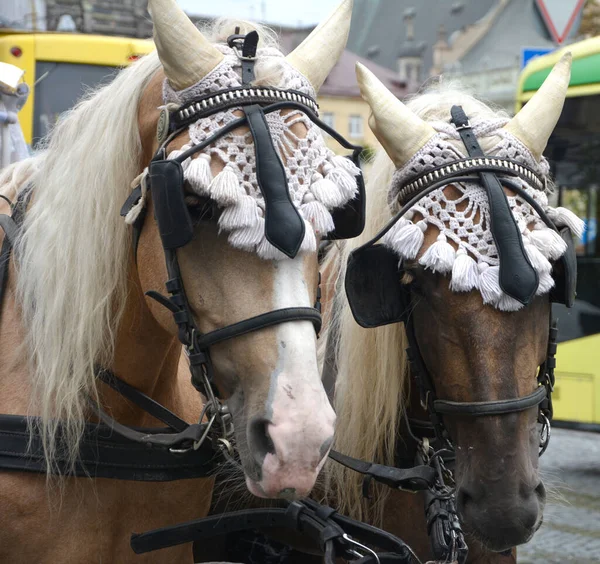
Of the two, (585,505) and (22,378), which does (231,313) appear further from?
(585,505)

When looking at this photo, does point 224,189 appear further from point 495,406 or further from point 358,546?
point 358,546

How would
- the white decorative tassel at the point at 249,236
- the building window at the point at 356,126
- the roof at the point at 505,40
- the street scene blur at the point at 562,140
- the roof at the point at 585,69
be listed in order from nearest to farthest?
the white decorative tassel at the point at 249,236, the street scene blur at the point at 562,140, the roof at the point at 585,69, the building window at the point at 356,126, the roof at the point at 505,40

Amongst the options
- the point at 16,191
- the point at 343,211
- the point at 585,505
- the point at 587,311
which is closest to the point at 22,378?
the point at 16,191

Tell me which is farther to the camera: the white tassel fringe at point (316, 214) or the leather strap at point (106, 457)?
the leather strap at point (106, 457)

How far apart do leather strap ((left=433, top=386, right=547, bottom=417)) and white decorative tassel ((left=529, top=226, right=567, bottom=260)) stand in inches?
14.2

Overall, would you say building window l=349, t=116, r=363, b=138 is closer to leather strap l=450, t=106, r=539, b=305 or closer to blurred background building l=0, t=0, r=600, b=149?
blurred background building l=0, t=0, r=600, b=149

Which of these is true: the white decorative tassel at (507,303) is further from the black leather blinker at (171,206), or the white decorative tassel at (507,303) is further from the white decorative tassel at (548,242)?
the black leather blinker at (171,206)

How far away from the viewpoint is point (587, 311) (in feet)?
23.4

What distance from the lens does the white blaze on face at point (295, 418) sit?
176 cm

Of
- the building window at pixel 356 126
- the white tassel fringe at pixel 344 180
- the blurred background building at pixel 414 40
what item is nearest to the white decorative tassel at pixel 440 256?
the white tassel fringe at pixel 344 180

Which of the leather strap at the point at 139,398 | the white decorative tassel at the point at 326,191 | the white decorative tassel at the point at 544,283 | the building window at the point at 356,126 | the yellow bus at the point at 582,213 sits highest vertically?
the white decorative tassel at the point at 326,191

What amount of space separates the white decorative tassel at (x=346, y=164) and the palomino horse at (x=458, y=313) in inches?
12.3

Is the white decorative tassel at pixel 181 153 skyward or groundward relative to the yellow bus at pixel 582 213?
skyward

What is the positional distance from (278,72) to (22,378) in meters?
1.03
